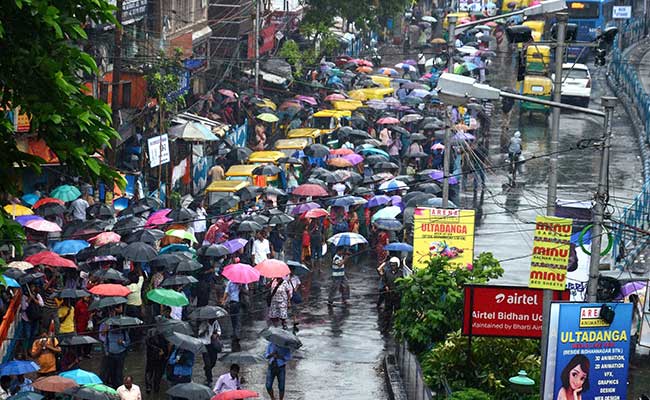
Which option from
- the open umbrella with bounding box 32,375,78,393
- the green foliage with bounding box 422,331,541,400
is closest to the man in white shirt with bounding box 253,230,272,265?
the green foliage with bounding box 422,331,541,400

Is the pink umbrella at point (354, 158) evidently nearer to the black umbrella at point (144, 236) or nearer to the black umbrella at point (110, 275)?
the black umbrella at point (144, 236)

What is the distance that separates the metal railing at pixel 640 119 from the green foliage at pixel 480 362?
2363 mm

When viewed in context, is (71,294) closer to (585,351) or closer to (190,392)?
(190,392)

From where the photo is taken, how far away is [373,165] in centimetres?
3672

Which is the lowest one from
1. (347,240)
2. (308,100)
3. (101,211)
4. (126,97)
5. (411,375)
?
(411,375)

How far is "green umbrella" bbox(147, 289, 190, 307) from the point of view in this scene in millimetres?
22469

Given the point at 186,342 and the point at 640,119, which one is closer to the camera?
the point at 186,342

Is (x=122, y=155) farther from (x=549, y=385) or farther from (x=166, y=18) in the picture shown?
(x=549, y=385)

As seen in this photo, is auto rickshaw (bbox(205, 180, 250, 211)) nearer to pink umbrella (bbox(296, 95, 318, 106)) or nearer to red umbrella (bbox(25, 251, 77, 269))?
red umbrella (bbox(25, 251, 77, 269))

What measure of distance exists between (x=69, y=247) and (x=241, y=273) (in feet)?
10.3

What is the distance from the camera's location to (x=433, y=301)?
22.7m

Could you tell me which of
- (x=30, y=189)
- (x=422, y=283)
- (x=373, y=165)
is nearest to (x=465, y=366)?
(x=422, y=283)

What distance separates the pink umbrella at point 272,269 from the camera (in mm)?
24703

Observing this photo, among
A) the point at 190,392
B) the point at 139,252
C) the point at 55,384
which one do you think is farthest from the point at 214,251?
the point at 55,384
